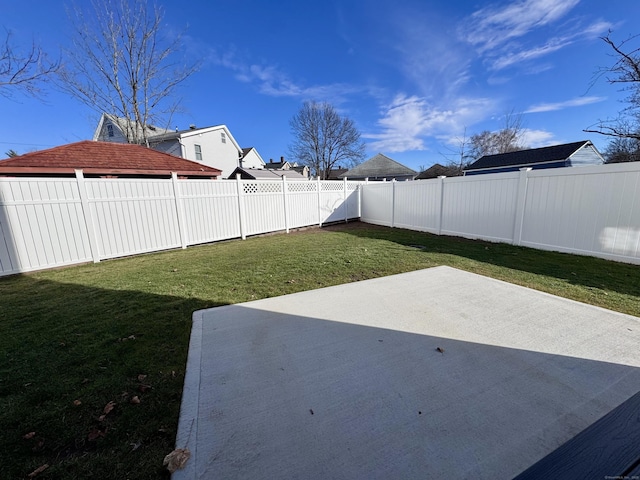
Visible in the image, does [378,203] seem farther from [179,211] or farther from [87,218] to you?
[87,218]

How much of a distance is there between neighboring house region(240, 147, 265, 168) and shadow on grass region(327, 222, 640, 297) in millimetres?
28354

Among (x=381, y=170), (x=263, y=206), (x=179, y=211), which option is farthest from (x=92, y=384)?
(x=381, y=170)

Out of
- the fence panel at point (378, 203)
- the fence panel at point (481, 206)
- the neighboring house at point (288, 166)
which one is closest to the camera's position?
the fence panel at point (481, 206)

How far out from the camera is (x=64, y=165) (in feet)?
32.1

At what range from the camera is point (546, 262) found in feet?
17.0

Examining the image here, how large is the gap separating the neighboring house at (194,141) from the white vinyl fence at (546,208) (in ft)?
63.8

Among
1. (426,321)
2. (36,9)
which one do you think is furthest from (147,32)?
(426,321)

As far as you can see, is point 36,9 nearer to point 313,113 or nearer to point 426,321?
point 426,321

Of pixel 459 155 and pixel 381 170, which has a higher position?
pixel 459 155

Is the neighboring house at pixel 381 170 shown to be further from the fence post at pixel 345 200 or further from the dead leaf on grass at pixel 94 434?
the dead leaf on grass at pixel 94 434

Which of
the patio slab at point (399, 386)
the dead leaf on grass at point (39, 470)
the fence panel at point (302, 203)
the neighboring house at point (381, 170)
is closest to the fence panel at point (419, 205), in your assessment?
the fence panel at point (302, 203)

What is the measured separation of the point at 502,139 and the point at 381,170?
39.6ft

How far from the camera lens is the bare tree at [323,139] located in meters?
30.4

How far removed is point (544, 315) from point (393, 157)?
111 feet
